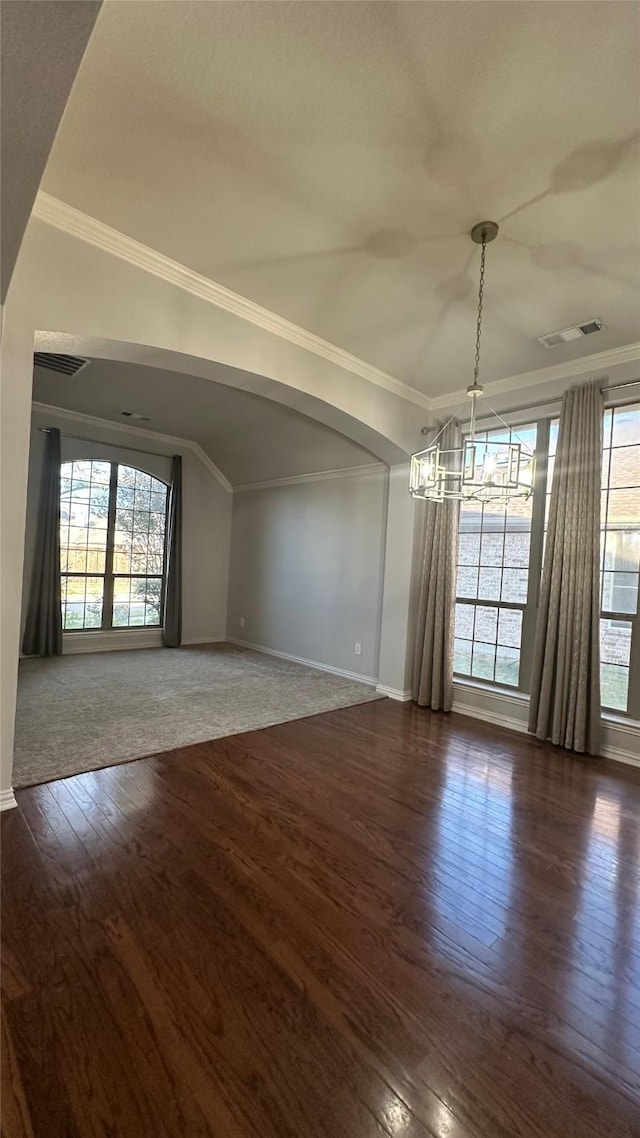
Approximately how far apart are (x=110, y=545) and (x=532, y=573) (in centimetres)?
549

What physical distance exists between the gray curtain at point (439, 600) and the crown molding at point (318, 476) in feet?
3.78

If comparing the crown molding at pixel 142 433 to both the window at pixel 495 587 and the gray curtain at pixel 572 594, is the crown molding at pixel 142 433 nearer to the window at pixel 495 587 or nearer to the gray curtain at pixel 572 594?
the window at pixel 495 587

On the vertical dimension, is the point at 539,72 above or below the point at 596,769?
above

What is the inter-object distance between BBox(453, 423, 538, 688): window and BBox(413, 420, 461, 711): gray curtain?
0.24 m

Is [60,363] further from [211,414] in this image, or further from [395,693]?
[395,693]

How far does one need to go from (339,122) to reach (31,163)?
4.17 ft

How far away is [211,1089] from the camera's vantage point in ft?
3.91

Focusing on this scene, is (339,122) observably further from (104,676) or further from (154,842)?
(104,676)

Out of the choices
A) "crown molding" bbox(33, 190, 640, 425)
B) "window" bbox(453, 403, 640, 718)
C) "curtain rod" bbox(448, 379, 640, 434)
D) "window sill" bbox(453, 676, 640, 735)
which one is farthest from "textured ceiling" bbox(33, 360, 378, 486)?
"window sill" bbox(453, 676, 640, 735)

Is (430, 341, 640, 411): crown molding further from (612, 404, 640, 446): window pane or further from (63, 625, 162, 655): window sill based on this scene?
→ (63, 625, 162, 655): window sill

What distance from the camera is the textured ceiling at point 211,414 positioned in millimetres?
4895

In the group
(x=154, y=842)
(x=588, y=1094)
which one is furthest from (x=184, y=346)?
(x=588, y=1094)

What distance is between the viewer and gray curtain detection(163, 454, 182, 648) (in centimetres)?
700

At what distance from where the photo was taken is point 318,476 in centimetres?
626
